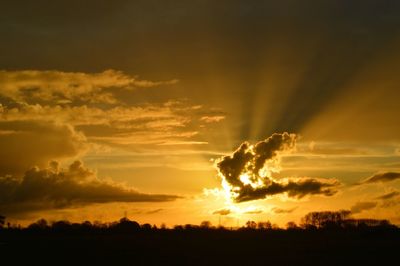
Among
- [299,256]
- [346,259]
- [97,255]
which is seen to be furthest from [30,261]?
[346,259]

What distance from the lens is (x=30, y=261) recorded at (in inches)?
3976

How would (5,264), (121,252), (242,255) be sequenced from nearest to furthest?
1. (5,264)
2. (242,255)
3. (121,252)

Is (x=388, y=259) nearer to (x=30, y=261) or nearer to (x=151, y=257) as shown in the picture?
(x=151, y=257)

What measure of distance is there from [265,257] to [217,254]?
45.2 ft

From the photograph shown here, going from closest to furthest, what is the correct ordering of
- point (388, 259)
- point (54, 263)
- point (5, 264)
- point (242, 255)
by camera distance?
point (5, 264), point (54, 263), point (388, 259), point (242, 255)

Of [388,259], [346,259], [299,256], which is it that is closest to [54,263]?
[299,256]

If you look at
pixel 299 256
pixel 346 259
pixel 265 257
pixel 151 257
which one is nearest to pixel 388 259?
pixel 346 259

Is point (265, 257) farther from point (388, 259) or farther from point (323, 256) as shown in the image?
point (388, 259)

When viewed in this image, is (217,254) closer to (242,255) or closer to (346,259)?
(242,255)

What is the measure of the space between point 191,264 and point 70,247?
47.1m

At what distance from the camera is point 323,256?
114438mm

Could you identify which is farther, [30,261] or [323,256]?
[323,256]

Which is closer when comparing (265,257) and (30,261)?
(30,261)

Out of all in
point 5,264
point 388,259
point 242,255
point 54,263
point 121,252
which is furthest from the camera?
point 121,252
